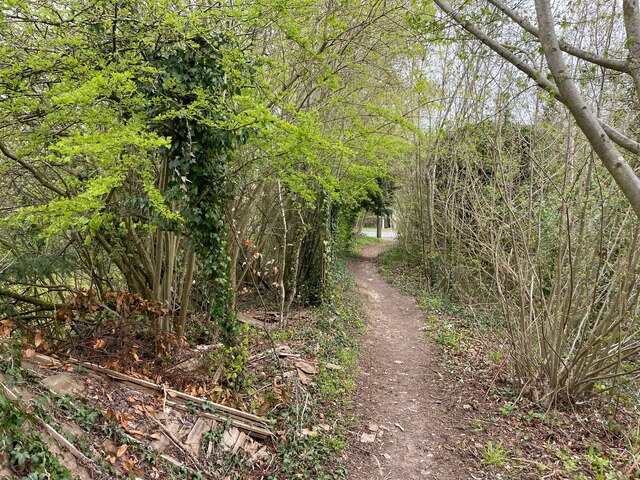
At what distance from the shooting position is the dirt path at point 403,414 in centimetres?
403

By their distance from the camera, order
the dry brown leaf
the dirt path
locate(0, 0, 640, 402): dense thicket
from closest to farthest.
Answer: the dry brown leaf < locate(0, 0, 640, 402): dense thicket < the dirt path

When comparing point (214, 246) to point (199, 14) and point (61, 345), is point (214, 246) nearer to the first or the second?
point (61, 345)

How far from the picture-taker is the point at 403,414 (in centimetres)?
509

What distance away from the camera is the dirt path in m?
4.03

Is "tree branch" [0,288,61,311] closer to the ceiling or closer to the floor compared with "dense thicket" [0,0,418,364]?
closer to the floor

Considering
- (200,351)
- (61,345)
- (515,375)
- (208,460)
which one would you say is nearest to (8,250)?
(61,345)

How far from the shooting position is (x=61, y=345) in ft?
12.7

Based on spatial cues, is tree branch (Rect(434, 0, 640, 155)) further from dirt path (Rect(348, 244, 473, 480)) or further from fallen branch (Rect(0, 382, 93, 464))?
fallen branch (Rect(0, 382, 93, 464))

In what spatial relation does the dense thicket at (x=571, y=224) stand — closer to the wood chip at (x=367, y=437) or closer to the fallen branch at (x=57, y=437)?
the wood chip at (x=367, y=437)

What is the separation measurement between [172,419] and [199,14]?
3692 millimetres

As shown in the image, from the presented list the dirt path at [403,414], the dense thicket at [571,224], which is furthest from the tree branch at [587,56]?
the dirt path at [403,414]

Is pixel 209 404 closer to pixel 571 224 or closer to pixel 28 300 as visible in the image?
pixel 28 300

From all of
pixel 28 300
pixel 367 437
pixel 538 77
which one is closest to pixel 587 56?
pixel 538 77

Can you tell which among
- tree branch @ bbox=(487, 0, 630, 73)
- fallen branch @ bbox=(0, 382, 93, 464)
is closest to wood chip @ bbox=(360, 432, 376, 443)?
fallen branch @ bbox=(0, 382, 93, 464)
